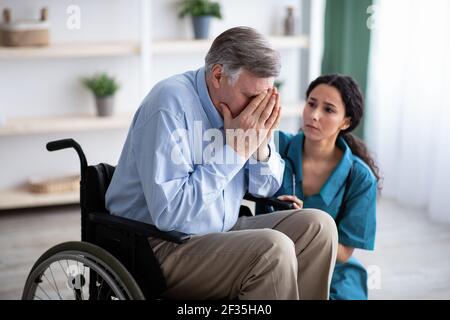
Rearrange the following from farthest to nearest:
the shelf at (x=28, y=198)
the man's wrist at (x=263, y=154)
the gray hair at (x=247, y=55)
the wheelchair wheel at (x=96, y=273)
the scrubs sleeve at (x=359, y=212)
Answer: the shelf at (x=28, y=198) → the scrubs sleeve at (x=359, y=212) → the man's wrist at (x=263, y=154) → the gray hair at (x=247, y=55) → the wheelchair wheel at (x=96, y=273)

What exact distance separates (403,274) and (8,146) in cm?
225

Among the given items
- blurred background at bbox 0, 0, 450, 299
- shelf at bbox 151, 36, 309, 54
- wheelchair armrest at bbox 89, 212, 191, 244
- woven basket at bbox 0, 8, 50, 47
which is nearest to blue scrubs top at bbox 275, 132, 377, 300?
wheelchair armrest at bbox 89, 212, 191, 244

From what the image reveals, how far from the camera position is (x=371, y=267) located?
11.4 feet

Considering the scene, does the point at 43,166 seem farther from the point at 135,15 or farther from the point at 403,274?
the point at 403,274

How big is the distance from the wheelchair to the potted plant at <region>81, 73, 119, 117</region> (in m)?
1.97

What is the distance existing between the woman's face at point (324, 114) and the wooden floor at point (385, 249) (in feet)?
2.63

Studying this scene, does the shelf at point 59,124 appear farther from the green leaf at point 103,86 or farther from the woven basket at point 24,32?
the woven basket at point 24,32

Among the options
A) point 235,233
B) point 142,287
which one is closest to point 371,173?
point 235,233

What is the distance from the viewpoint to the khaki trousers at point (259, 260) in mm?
2064

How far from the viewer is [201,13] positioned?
4.35 meters

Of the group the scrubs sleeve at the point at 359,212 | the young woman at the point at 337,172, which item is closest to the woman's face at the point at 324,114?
the young woman at the point at 337,172

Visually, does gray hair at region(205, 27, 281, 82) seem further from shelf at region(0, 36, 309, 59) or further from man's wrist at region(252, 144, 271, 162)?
shelf at region(0, 36, 309, 59)

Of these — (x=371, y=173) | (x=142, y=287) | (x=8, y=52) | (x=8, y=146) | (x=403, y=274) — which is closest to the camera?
(x=142, y=287)

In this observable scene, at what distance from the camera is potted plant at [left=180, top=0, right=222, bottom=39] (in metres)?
4.35
